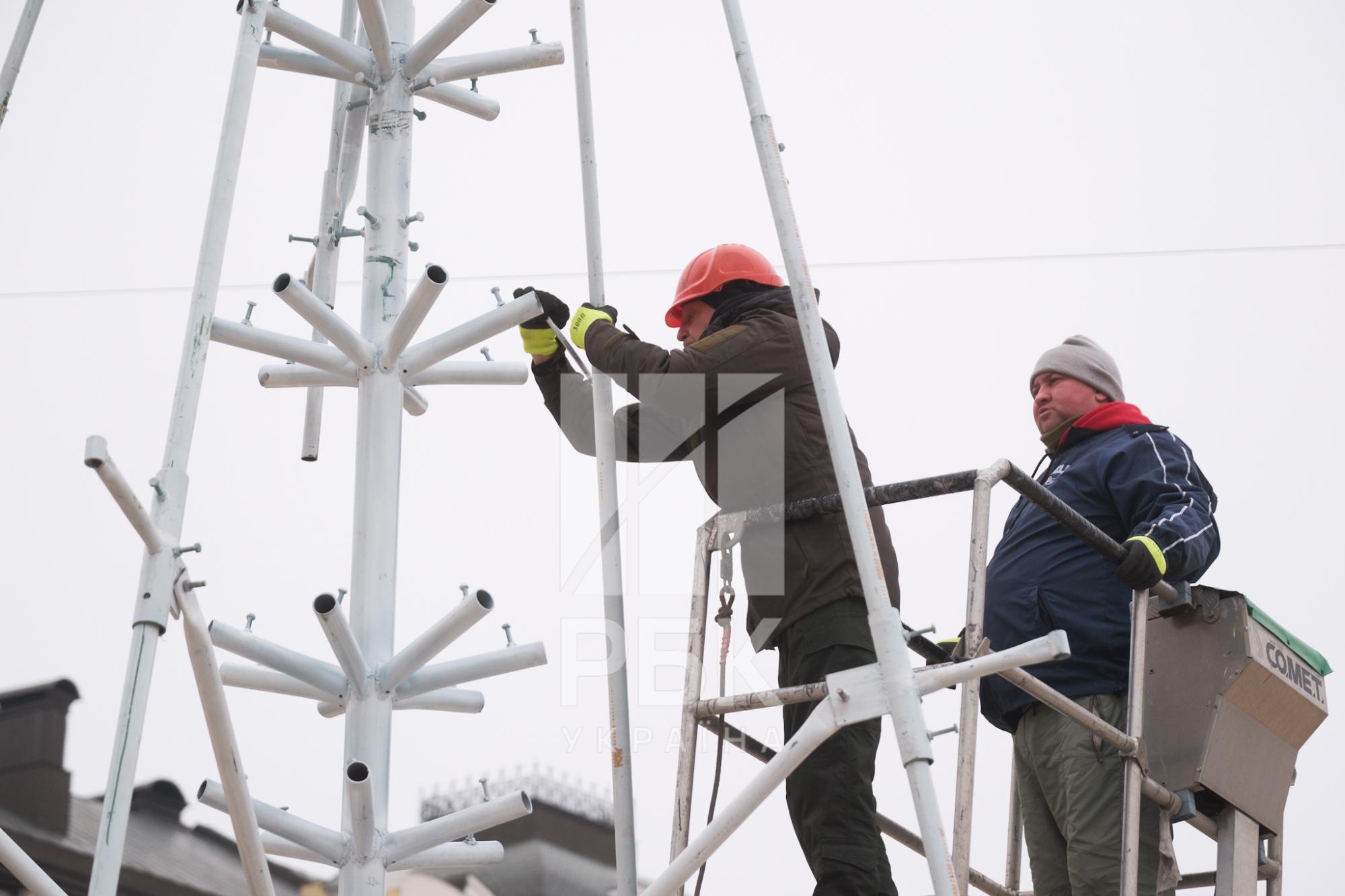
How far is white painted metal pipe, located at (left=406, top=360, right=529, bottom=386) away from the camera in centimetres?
462

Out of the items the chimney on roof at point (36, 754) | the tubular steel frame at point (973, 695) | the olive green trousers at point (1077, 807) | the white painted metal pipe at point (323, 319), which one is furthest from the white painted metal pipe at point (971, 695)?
the chimney on roof at point (36, 754)

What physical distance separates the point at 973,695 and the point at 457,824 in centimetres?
133

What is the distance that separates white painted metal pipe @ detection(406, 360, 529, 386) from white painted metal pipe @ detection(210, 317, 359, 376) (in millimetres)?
247

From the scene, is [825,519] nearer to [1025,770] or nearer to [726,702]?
[726,702]

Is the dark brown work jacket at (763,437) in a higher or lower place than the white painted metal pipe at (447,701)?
higher

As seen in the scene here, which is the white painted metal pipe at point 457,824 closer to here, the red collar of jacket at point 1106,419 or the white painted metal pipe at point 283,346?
the white painted metal pipe at point 283,346

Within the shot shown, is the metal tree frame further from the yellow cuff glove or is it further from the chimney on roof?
the chimney on roof

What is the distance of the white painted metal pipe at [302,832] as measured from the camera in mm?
3789

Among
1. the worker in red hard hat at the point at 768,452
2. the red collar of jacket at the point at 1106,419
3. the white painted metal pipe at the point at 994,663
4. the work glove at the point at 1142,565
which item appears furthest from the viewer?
the red collar of jacket at the point at 1106,419

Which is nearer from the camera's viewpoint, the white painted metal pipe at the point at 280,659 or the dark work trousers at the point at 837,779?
the white painted metal pipe at the point at 280,659

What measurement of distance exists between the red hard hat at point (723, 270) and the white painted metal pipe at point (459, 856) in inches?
74.4

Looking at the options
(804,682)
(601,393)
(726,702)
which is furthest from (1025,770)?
(601,393)

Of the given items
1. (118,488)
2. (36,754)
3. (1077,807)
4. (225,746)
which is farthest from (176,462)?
(36,754)

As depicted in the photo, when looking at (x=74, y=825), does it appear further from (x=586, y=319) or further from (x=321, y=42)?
(x=321, y=42)
